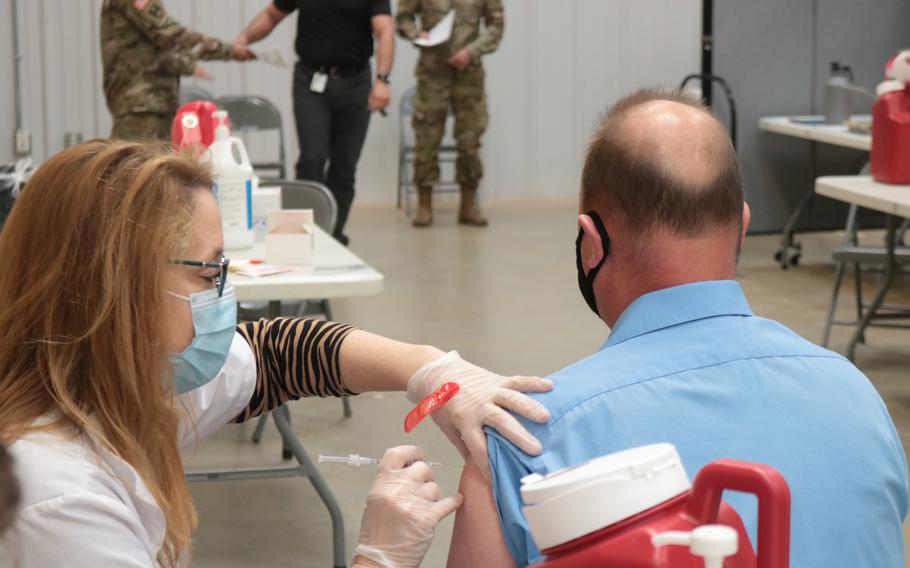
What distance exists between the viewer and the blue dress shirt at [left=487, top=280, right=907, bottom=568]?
1161mm

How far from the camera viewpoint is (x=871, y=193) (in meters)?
4.20

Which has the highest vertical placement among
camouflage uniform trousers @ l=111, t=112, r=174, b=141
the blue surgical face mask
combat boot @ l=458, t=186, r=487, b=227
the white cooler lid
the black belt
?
the black belt

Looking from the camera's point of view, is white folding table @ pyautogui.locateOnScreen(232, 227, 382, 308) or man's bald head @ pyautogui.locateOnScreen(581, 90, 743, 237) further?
white folding table @ pyautogui.locateOnScreen(232, 227, 382, 308)

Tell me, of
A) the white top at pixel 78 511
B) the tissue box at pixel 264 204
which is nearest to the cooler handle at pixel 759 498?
the white top at pixel 78 511

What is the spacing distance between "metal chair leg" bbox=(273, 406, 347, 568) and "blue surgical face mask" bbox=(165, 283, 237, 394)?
54.6 inches

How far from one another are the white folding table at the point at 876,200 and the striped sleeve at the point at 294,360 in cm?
272

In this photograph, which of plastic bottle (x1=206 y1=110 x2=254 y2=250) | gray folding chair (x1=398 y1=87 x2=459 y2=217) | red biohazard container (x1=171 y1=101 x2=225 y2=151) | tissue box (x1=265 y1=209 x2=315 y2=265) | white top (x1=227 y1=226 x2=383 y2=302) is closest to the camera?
white top (x1=227 y1=226 x2=383 y2=302)

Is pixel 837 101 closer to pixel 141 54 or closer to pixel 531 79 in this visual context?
pixel 531 79

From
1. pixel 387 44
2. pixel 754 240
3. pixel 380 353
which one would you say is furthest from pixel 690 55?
pixel 380 353

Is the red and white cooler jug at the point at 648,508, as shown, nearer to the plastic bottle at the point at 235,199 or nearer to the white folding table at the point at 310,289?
the white folding table at the point at 310,289

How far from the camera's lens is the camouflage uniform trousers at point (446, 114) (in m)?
7.71

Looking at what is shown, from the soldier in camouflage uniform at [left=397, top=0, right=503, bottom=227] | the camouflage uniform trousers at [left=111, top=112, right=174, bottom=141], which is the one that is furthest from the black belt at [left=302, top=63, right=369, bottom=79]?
the soldier in camouflage uniform at [left=397, top=0, right=503, bottom=227]

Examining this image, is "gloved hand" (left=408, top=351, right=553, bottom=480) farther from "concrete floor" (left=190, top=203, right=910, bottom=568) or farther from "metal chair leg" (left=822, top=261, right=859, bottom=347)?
"metal chair leg" (left=822, top=261, right=859, bottom=347)

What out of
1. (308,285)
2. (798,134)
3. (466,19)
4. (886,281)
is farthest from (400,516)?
(466,19)
